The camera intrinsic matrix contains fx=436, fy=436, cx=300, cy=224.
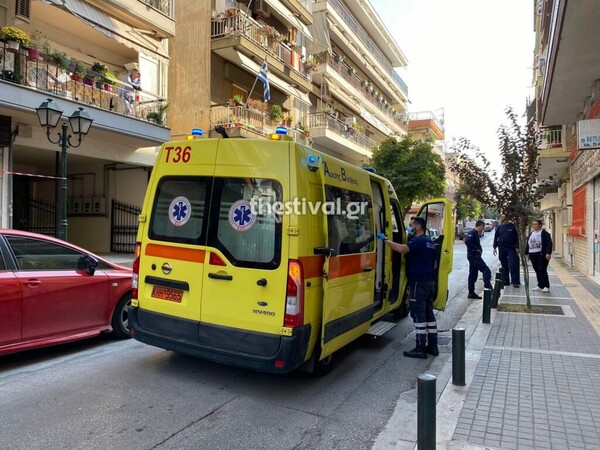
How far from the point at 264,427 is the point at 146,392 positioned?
134 cm

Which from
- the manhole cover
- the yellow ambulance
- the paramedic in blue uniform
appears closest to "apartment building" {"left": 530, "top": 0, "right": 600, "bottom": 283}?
the manhole cover

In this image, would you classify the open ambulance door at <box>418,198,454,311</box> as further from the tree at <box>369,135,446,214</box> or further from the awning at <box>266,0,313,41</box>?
the tree at <box>369,135,446,214</box>

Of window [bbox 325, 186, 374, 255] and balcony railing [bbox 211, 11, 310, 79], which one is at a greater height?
balcony railing [bbox 211, 11, 310, 79]

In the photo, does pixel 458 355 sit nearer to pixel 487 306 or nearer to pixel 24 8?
pixel 487 306

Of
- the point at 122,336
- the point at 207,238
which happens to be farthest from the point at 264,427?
the point at 122,336

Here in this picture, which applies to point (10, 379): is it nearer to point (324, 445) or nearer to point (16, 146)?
point (324, 445)

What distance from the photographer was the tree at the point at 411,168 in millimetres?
24781

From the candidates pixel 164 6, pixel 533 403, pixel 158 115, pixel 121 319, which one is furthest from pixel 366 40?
pixel 533 403

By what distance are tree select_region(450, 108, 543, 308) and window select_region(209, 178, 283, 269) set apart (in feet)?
19.0

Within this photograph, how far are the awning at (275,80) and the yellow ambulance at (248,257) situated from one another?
13490 mm

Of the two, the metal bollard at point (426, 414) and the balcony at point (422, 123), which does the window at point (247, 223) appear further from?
the balcony at point (422, 123)

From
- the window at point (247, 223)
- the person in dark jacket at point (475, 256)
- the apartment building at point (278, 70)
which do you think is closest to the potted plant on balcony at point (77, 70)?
the apartment building at point (278, 70)

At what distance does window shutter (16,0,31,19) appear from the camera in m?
10.7

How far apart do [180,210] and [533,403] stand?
3.88m
